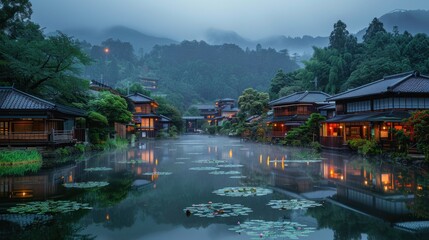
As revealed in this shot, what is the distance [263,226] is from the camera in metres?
9.06

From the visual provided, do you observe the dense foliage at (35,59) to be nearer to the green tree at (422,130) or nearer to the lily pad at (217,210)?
the lily pad at (217,210)

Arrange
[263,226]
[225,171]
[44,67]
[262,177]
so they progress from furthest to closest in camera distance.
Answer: [44,67] < [225,171] < [262,177] < [263,226]

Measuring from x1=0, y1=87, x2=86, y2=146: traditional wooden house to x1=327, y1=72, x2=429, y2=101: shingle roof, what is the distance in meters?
27.1

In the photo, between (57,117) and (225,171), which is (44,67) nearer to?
(57,117)

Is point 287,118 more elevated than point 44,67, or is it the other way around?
point 44,67

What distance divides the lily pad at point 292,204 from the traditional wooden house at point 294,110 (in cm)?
4021

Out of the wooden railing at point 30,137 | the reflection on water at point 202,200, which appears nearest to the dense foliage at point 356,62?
the reflection on water at point 202,200

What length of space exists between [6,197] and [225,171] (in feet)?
35.6

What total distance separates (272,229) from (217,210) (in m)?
2.28

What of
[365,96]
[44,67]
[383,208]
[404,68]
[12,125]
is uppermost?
[404,68]

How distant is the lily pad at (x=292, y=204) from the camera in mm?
11163

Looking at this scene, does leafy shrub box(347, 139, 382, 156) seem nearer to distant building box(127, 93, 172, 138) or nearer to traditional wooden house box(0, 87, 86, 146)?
traditional wooden house box(0, 87, 86, 146)

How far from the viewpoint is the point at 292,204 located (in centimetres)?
1157

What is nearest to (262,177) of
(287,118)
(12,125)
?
(12,125)
